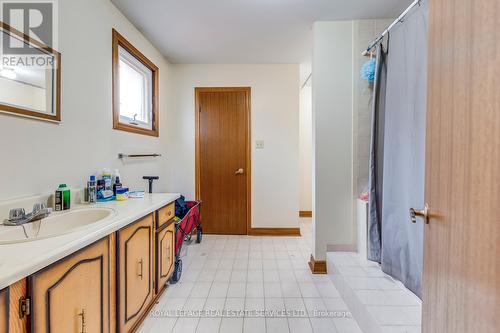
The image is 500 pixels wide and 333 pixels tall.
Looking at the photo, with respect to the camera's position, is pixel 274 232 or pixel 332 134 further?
pixel 274 232

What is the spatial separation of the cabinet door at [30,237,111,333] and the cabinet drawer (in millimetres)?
604

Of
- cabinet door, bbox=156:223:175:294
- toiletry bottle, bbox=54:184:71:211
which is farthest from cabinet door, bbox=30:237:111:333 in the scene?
cabinet door, bbox=156:223:175:294

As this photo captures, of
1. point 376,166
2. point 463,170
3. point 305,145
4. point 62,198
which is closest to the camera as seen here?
point 463,170

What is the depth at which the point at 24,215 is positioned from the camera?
117 centimetres

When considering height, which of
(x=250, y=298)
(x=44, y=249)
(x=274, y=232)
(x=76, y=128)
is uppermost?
(x=76, y=128)

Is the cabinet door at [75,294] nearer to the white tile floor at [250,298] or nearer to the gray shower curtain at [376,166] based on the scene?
the white tile floor at [250,298]

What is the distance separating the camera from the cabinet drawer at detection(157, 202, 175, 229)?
1.81 metres

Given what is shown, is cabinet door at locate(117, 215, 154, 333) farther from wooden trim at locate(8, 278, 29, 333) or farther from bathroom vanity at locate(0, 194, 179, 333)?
wooden trim at locate(8, 278, 29, 333)

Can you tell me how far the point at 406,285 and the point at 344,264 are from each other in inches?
19.6

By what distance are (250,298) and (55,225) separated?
4.69ft

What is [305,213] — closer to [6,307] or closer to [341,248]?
[341,248]

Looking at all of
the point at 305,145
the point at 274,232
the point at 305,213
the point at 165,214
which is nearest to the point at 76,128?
the point at 165,214

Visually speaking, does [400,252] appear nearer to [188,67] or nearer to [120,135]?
[120,135]

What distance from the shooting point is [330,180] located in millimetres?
2367
